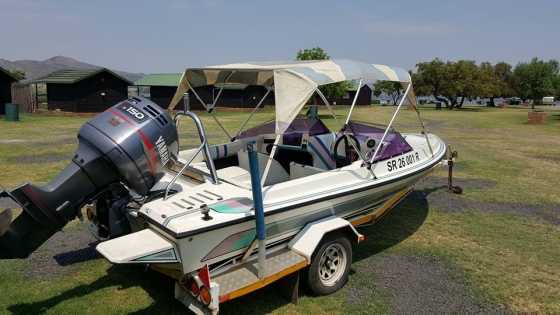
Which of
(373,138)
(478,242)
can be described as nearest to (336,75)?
(373,138)

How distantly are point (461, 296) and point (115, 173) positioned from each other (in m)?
4.09

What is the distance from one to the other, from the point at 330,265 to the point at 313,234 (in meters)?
0.62

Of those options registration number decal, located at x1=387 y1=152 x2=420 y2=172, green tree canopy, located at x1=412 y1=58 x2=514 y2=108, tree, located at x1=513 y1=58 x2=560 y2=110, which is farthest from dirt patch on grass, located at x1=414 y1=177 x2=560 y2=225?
tree, located at x1=513 y1=58 x2=560 y2=110

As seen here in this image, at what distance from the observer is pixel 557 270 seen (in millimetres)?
5422

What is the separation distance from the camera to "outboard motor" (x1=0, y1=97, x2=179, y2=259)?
12.1 ft

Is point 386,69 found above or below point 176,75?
below

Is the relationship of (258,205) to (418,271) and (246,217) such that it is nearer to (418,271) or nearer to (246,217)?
(246,217)

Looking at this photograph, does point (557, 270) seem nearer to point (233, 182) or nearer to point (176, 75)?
point (233, 182)

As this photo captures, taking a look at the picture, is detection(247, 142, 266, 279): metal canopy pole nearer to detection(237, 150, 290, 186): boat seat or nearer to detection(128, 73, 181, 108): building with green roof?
detection(237, 150, 290, 186): boat seat

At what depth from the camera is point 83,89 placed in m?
31.2

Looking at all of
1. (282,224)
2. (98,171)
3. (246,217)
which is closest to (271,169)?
(282,224)

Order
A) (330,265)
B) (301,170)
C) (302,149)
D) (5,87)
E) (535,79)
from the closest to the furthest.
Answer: (330,265) < (301,170) < (302,149) < (5,87) < (535,79)

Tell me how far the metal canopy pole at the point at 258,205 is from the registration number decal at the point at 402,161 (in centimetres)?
259

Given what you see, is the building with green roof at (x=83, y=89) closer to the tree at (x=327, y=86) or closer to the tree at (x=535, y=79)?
the tree at (x=327, y=86)
